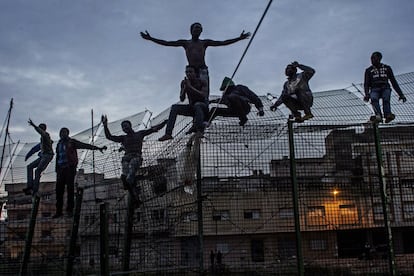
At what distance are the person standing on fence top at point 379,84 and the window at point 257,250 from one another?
331 centimetres

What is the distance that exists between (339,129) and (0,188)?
8.19 meters

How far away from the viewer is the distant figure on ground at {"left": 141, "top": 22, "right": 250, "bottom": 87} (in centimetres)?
969

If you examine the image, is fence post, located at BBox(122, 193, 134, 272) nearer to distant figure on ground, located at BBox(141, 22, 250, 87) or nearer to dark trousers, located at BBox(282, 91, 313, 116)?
distant figure on ground, located at BBox(141, 22, 250, 87)

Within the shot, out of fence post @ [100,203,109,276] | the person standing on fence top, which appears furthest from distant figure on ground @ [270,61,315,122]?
fence post @ [100,203,109,276]

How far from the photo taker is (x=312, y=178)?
26.9 feet

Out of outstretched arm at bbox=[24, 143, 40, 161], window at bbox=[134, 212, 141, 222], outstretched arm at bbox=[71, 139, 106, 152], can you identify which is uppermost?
outstretched arm at bbox=[24, 143, 40, 161]

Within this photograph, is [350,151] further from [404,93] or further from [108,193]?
[108,193]

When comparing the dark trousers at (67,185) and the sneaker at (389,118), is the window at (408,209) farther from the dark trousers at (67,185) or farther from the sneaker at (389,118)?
the dark trousers at (67,185)

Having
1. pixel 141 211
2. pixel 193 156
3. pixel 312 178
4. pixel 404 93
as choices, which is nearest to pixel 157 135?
pixel 141 211

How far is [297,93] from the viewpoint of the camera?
30.8 ft

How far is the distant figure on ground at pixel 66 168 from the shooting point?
404 inches

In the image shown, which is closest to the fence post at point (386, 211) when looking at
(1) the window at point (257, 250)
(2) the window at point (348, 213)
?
(2) the window at point (348, 213)

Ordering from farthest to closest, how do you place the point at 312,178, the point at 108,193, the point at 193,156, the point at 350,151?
the point at 108,193 < the point at 350,151 < the point at 312,178 < the point at 193,156

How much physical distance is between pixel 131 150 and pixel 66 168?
5.27ft
